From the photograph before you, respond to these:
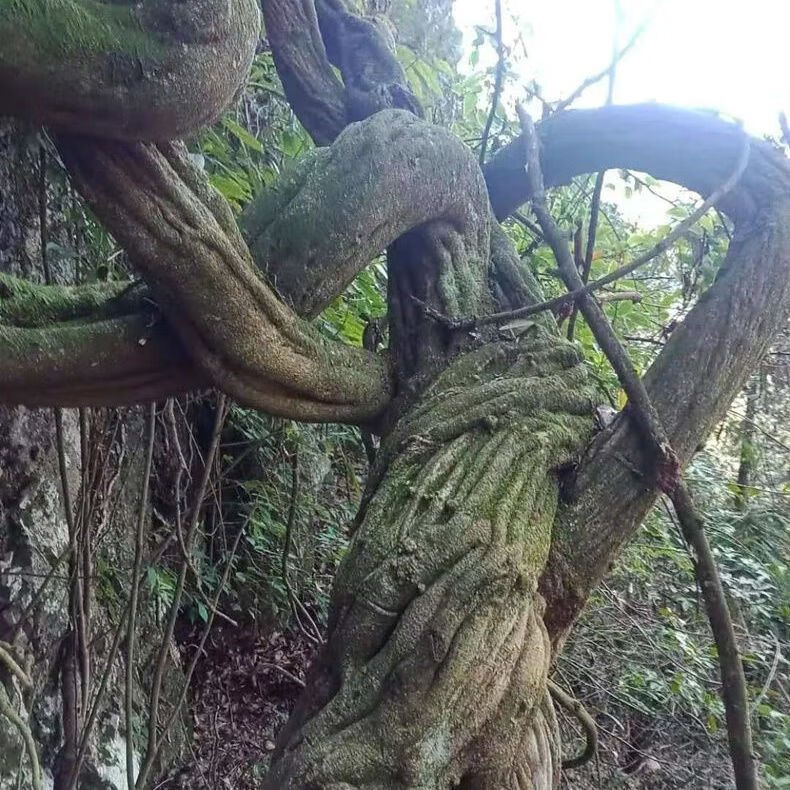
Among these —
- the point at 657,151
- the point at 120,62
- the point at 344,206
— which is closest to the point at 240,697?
the point at 344,206

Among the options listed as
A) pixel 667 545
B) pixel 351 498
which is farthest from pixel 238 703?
pixel 667 545

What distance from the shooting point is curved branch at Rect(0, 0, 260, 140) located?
0.91 meters

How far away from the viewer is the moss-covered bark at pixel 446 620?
42.1 inches

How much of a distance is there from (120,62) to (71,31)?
0.07 metres

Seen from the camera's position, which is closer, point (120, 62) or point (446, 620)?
point (120, 62)

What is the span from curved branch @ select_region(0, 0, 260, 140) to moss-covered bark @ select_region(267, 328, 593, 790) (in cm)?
71

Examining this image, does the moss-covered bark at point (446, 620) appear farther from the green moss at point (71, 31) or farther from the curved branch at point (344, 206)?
the green moss at point (71, 31)

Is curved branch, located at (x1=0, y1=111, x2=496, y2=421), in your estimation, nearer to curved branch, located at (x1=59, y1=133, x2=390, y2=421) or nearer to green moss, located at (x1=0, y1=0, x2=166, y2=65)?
curved branch, located at (x1=59, y1=133, x2=390, y2=421)

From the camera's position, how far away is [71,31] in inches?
36.2

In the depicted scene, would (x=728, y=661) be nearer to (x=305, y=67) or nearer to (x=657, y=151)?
(x=657, y=151)

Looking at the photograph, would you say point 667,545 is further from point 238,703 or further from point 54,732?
point 54,732

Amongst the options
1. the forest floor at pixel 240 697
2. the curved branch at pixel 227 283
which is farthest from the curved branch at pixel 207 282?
the forest floor at pixel 240 697

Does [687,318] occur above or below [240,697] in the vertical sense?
above

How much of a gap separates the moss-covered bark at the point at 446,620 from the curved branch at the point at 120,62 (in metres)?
0.71
